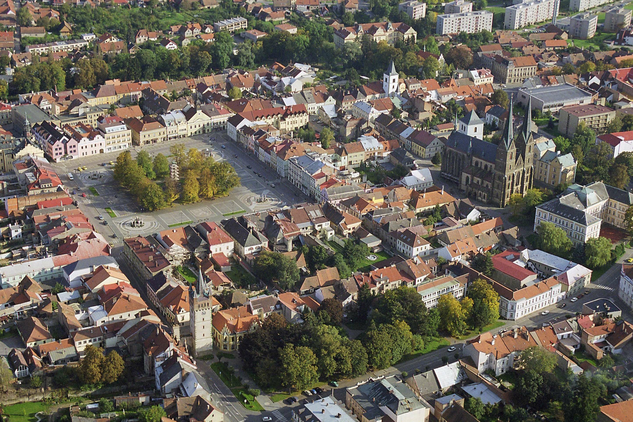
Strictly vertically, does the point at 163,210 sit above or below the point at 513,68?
below

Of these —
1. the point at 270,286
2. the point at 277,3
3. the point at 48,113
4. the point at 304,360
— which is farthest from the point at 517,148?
the point at 277,3

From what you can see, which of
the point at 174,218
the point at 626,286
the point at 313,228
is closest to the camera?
the point at 626,286

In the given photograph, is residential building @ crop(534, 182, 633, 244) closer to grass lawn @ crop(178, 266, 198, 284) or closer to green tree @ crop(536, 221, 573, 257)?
green tree @ crop(536, 221, 573, 257)

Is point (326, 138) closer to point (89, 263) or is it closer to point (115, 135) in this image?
point (115, 135)

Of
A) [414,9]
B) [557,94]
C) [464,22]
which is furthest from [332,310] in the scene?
[414,9]

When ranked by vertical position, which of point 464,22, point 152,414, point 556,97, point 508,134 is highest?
point 508,134

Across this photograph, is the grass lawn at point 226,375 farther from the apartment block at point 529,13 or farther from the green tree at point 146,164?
the apartment block at point 529,13
